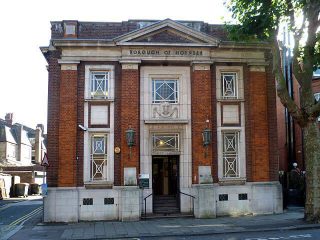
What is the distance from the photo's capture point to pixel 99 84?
20.1m

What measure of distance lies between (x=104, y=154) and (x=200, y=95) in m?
5.09

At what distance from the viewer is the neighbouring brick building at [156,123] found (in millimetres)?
19172

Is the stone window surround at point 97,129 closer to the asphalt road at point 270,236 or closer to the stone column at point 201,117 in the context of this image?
the stone column at point 201,117

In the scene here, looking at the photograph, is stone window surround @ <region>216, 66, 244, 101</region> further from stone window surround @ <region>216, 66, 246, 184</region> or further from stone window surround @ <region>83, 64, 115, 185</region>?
stone window surround @ <region>83, 64, 115, 185</region>

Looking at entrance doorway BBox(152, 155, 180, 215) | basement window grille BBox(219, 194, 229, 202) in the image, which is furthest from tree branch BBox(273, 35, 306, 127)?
entrance doorway BBox(152, 155, 180, 215)

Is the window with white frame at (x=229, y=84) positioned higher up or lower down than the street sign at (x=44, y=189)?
higher up

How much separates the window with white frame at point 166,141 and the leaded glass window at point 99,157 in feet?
7.57

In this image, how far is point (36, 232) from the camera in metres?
16.2

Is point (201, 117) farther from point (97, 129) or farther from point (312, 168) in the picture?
point (312, 168)

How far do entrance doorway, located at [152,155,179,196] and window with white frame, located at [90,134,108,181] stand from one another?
7.92ft

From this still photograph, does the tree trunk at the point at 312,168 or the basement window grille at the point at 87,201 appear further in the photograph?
the basement window grille at the point at 87,201

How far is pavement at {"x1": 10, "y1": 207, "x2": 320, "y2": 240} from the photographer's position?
49.1 feet

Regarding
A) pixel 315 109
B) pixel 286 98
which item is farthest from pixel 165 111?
pixel 315 109

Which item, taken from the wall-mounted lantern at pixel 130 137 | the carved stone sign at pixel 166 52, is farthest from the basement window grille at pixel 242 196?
the carved stone sign at pixel 166 52
